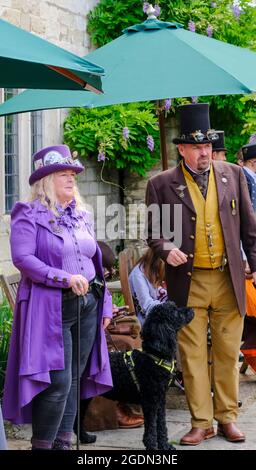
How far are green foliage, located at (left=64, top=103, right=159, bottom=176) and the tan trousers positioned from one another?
18.3ft

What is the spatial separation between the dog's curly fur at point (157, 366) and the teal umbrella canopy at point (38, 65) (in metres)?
1.62

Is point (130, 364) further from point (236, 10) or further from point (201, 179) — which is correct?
point (236, 10)

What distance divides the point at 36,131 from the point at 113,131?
44.5 inches

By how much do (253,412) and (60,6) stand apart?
6027mm

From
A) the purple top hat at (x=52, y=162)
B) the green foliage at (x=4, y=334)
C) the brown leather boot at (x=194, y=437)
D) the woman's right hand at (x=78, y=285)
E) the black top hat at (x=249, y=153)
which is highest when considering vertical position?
the black top hat at (x=249, y=153)

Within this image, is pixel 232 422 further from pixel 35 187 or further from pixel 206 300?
pixel 35 187

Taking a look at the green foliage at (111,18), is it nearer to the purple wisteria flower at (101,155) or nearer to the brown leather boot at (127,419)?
A: the purple wisteria flower at (101,155)

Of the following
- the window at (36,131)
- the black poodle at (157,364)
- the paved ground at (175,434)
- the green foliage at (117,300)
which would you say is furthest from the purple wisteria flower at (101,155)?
the black poodle at (157,364)

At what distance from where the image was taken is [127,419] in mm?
6691

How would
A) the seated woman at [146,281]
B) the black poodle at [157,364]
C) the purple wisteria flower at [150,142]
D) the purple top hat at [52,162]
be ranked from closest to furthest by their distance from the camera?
1. the purple top hat at [52,162]
2. the black poodle at [157,364]
3. the seated woman at [146,281]
4. the purple wisteria flower at [150,142]

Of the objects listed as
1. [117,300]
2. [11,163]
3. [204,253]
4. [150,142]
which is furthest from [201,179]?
[150,142]

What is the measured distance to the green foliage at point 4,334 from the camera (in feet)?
23.3

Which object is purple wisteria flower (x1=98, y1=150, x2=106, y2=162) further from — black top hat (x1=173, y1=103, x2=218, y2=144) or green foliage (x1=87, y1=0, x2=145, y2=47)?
black top hat (x1=173, y1=103, x2=218, y2=144)

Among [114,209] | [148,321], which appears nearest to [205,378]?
[148,321]
